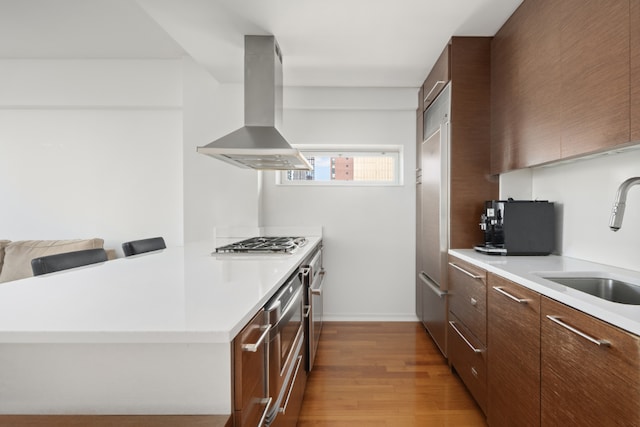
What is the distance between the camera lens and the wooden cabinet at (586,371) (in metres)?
0.83

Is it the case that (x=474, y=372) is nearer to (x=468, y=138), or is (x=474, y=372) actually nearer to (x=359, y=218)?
(x=468, y=138)

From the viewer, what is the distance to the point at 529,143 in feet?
6.01

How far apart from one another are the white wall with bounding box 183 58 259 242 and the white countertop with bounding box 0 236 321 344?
170 centimetres

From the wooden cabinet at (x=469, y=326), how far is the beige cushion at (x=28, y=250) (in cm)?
332

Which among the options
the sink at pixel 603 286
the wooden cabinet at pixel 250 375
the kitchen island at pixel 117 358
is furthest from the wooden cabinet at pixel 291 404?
the sink at pixel 603 286

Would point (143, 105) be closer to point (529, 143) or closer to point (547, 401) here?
point (529, 143)

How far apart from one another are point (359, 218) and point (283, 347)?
2287 millimetres

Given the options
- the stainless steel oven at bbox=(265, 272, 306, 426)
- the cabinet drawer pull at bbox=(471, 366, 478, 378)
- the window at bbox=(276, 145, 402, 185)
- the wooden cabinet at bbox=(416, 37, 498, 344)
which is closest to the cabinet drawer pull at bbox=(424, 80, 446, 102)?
the wooden cabinet at bbox=(416, 37, 498, 344)

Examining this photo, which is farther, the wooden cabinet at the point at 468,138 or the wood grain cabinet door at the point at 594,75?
the wooden cabinet at the point at 468,138

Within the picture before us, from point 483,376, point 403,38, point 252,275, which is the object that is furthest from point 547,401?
point 403,38

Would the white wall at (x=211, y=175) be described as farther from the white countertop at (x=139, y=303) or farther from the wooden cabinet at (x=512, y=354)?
the wooden cabinet at (x=512, y=354)

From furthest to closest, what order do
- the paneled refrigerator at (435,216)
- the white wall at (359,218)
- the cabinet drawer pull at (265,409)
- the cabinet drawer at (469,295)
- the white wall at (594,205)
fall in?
the white wall at (359,218)
the paneled refrigerator at (435,216)
the cabinet drawer at (469,295)
the white wall at (594,205)
the cabinet drawer pull at (265,409)

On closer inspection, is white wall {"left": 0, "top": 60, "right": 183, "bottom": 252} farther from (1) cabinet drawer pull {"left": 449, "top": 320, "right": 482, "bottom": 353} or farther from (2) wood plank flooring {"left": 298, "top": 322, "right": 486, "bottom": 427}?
(1) cabinet drawer pull {"left": 449, "top": 320, "right": 482, "bottom": 353}

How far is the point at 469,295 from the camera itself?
6.36 feet
